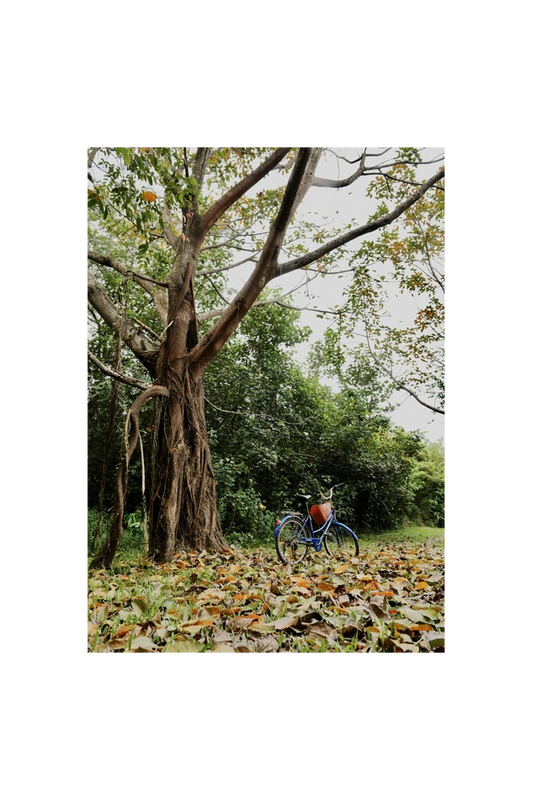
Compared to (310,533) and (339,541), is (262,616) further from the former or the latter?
(339,541)

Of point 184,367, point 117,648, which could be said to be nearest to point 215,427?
point 184,367

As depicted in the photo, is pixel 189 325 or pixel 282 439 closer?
pixel 189 325

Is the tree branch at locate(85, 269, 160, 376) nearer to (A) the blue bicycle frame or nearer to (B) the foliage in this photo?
(B) the foliage

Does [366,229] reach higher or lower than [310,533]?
higher

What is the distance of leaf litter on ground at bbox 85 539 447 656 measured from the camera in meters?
1.24

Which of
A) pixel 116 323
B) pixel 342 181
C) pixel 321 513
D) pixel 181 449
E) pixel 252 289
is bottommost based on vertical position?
pixel 321 513

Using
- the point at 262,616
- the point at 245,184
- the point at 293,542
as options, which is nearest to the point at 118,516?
the point at 262,616

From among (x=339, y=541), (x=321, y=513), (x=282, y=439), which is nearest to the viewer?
(x=321, y=513)

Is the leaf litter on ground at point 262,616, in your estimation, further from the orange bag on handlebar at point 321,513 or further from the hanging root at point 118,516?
the orange bag on handlebar at point 321,513

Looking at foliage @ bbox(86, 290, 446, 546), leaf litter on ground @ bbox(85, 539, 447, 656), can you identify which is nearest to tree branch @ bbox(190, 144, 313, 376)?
foliage @ bbox(86, 290, 446, 546)

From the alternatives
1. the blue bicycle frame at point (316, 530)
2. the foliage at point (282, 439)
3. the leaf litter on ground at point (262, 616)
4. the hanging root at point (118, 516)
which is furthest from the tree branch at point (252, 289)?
the leaf litter on ground at point (262, 616)

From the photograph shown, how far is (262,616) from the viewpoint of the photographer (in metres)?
1.45

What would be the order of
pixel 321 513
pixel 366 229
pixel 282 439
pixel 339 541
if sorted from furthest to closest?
pixel 282 439 < pixel 339 541 < pixel 321 513 < pixel 366 229

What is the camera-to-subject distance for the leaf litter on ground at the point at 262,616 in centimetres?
124
